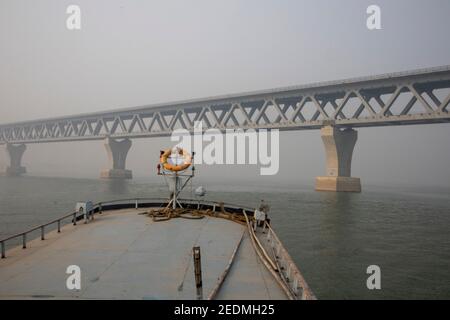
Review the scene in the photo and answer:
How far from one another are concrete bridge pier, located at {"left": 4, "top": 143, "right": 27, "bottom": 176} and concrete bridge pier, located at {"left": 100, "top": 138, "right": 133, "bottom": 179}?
69.2m

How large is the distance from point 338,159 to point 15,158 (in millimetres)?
170128

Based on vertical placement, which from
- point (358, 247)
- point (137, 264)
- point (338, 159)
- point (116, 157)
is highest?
point (116, 157)

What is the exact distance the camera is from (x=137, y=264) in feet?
34.1

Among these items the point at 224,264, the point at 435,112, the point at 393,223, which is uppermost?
the point at 435,112

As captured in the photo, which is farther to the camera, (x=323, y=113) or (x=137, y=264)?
(x=323, y=113)

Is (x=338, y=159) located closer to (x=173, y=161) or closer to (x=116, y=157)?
(x=173, y=161)

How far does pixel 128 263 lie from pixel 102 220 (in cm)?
810

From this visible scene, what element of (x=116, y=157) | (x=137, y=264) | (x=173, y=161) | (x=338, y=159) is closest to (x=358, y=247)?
(x=173, y=161)

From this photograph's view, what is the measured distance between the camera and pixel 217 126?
114 metres

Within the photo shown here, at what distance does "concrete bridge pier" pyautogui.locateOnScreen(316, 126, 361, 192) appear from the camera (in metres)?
90.2

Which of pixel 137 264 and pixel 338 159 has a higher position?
pixel 338 159

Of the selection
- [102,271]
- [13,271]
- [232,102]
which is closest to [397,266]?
[102,271]

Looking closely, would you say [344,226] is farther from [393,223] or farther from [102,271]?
[102,271]

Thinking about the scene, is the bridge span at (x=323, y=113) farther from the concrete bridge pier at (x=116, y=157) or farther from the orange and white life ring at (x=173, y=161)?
the orange and white life ring at (x=173, y=161)
